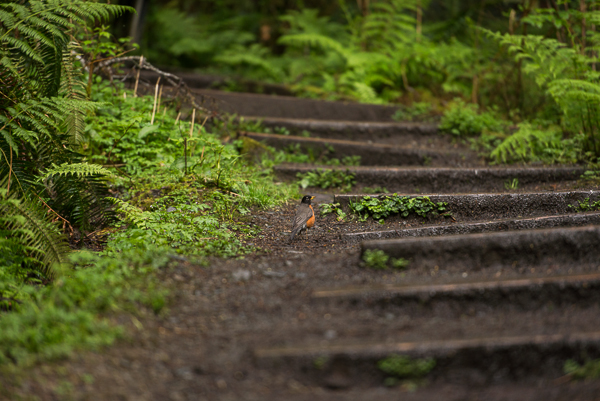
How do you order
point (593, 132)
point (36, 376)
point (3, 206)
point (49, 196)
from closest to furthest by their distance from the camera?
point (36, 376), point (3, 206), point (49, 196), point (593, 132)

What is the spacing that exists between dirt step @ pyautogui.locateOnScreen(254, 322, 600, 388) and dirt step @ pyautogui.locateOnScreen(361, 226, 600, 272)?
812mm

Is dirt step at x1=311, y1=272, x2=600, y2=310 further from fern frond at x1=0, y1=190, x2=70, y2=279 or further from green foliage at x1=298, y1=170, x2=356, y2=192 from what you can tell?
green foliage at x1=298, y1=170, x2=356, y2=192

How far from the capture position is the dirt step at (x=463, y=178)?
4.97 metres

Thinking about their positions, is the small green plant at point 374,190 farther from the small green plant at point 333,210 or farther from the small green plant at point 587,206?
the small green plant at point 587,206

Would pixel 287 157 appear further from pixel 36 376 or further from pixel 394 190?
pixel 36 376

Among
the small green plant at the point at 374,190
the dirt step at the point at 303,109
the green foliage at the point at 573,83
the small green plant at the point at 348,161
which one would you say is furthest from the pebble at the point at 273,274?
the dirt step at the point at 303,109

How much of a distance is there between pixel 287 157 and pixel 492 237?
10.7ft

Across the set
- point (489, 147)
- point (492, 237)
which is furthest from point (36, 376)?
point (489, 147)

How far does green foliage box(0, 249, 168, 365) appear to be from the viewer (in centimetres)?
234

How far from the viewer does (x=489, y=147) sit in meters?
5.96

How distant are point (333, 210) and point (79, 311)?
8.62ft

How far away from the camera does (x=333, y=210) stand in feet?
14.8

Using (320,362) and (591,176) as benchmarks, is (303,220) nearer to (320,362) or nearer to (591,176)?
(320,362)

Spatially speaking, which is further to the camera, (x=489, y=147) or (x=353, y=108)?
(x=353, y=108)
